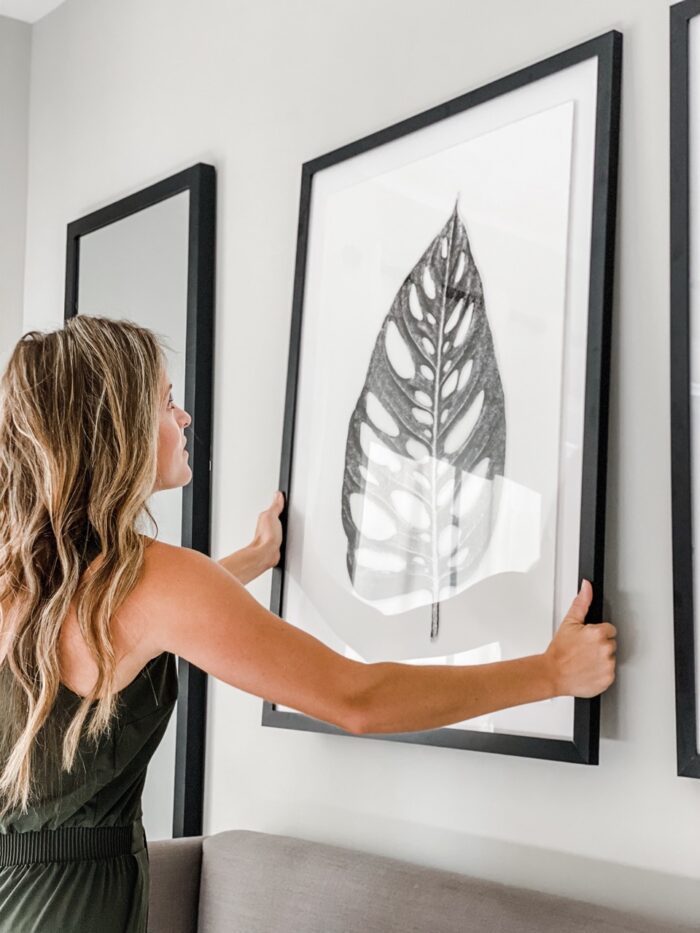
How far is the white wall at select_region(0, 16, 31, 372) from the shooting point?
3.32 metres

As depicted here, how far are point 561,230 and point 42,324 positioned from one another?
6.17 ft

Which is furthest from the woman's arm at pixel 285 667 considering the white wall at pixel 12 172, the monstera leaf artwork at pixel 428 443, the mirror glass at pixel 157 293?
the white wall at pixel 12 172

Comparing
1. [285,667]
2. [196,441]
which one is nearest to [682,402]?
[285,667]

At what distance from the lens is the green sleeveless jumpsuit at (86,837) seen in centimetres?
149

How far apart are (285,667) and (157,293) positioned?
55.8 inches

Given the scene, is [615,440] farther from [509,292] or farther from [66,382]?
[66,382]

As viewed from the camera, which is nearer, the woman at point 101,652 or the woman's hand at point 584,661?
the woman at point 101,652

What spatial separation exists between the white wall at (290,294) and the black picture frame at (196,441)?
0.09 feet

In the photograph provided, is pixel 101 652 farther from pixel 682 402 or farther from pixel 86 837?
pixel 682 402

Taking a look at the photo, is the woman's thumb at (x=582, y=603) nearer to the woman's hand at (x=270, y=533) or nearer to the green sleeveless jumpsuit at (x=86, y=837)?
the green sleeveless jumpsuit at (x=86, y=837)

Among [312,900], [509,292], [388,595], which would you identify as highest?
[509,292]

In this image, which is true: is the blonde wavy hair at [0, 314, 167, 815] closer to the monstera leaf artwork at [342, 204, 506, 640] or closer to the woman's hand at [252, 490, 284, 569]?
the monstera leaf artwork at [342, 204, 506, 640]

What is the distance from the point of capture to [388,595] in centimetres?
196

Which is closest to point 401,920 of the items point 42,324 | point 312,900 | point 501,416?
point 312,900
